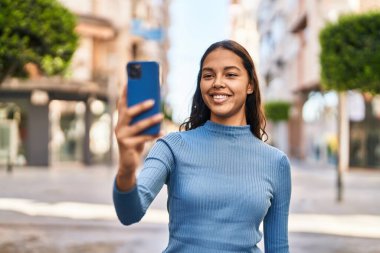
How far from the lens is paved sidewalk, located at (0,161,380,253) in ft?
34.2

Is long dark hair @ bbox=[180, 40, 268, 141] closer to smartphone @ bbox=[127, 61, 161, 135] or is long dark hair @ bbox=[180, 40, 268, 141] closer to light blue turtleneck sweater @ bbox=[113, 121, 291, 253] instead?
light blue turtleneck sweater @ bbox=[113, 121, 291, 253]

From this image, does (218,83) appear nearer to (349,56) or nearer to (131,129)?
(131,129)

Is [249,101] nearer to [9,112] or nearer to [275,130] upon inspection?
[9,112]

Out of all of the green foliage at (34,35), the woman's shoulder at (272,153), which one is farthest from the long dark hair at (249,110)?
the green foliage at (34,35)

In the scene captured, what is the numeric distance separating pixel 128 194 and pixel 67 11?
42.1 feet

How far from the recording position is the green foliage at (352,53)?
17978 millimetres

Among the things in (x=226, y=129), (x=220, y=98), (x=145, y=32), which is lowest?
(x=226, y=129)

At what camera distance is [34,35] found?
1333 centimetres

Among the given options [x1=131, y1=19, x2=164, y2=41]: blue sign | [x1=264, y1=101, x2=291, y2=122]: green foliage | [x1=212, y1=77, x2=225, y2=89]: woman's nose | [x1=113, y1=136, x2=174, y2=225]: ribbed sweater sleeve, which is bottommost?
[x1=264, y1=101, x2=291, y2=122]: green foliage

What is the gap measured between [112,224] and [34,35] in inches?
162

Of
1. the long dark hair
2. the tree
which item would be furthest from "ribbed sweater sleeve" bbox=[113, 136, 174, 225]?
the tree

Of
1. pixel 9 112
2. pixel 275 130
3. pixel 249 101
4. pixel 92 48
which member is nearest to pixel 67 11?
pixel 249 101

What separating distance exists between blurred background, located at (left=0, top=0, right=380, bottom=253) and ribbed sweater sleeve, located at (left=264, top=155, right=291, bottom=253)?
1077 mm

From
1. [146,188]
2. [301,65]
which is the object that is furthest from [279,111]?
[146,188]
